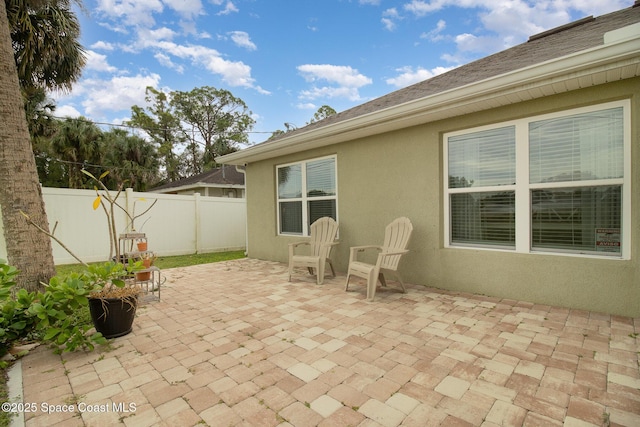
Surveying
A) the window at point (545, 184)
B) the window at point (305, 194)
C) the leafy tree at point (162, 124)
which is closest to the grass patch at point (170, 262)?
the window at point (305, 194)

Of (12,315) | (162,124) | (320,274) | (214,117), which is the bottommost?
(320,274)

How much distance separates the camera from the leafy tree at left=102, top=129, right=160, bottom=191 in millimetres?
15742

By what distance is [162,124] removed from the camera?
22.0m

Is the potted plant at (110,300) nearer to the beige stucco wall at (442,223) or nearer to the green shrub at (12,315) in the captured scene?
the green shrub at (12,315)

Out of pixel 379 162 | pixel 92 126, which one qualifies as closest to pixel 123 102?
pixel 92 126

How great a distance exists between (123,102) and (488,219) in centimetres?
2488

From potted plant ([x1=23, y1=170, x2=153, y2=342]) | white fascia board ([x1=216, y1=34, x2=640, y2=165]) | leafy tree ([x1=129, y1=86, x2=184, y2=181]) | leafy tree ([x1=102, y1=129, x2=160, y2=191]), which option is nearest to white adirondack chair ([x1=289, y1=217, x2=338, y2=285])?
white fascia board ([x1=216, y1=34, x2=640, y2=165])

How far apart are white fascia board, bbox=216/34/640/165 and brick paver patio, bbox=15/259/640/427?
2.41m

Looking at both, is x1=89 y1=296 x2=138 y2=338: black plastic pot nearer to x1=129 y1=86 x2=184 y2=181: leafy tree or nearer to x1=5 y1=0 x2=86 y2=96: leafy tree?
x1=5 y1=0 x2=86 y2=96: leafy tree

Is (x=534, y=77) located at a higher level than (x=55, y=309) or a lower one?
higher

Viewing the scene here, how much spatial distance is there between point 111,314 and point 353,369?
225cm

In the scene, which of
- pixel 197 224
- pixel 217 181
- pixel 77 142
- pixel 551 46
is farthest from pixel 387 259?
pixel 77 142

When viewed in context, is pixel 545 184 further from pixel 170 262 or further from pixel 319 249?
pixel 170 262

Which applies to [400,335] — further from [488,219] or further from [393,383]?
[488,219]
